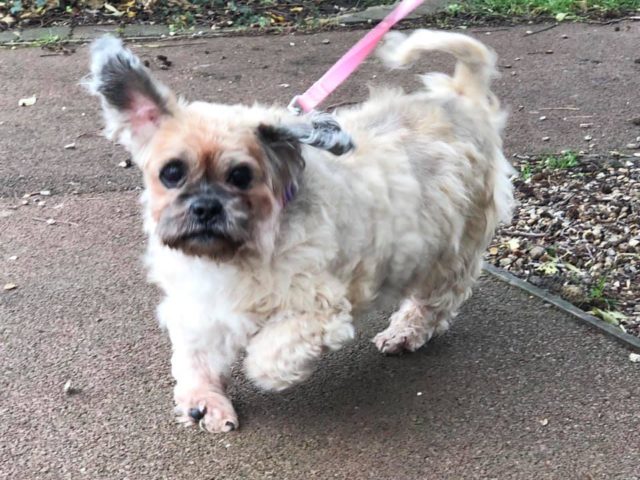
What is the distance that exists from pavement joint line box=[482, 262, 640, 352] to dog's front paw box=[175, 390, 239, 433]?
69.2 inches

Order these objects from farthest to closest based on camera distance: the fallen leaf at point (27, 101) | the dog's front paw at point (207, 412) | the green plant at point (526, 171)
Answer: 1. the fallen leaf at point (27, 101)
2. the green plant at point (526, 171)
3. the dog's front paw at point (207, 412)

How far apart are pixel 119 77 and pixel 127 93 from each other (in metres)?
0.07

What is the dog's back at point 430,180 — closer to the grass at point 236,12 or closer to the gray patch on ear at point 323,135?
the gray patch on ear at point 323,135

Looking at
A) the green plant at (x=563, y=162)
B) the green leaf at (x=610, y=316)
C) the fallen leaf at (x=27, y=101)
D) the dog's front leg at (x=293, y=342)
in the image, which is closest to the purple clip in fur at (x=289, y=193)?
the dog's front leg at (x=293, y=342)

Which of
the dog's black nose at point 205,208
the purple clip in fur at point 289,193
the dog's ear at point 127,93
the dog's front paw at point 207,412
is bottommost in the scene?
the dog's front paw at point 207,412

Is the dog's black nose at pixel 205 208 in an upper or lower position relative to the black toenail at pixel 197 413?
upper

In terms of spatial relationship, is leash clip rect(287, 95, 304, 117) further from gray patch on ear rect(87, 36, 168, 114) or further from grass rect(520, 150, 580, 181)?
grass rect(520, 150, 580, 181)

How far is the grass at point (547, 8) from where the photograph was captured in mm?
8828

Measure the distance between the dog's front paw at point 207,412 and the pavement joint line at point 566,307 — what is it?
1759 millimetres

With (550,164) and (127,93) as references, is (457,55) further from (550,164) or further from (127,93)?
(550,164)

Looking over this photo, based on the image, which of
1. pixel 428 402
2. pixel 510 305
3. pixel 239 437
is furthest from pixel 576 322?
pixel 239 437

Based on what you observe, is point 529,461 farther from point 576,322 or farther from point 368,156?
point 368,156

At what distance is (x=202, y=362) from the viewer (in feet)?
11.1

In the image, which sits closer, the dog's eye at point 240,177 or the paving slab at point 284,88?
the dog's eye at point 240,177
